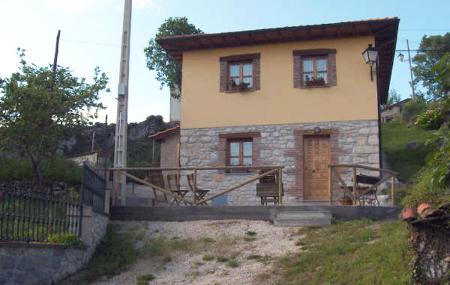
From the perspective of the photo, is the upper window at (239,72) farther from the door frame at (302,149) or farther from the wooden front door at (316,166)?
the wooden front door at (316,166)

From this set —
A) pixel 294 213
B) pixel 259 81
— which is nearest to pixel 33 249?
pixel 294 213

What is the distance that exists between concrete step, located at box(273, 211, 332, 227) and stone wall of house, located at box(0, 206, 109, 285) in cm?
376

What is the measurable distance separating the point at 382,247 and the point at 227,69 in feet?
29.3

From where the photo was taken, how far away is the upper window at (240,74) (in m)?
16.8

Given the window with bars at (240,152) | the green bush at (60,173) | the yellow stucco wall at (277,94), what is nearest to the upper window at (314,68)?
the yellow stucco wall at (277,94)

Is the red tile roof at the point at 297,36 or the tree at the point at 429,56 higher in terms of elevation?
the tree at the point at 429,56

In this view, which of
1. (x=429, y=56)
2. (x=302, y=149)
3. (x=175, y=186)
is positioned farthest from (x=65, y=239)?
(x=429, y=56)

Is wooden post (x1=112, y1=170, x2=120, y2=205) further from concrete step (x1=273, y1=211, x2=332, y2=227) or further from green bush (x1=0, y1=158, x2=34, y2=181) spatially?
green bush (x1=0, y1=158, x2=34, y2=181)

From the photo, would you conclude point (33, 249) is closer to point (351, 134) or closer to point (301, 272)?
point (301, 272)

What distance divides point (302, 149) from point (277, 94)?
1715 mm

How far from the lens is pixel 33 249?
31.2ft

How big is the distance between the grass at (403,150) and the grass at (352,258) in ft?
30.2

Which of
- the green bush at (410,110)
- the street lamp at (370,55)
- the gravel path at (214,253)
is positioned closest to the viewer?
the gravel path at (214,253)

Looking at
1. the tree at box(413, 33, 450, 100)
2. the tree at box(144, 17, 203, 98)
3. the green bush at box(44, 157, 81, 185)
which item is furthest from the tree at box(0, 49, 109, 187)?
the tree at box(413, 33, 450, 100)
